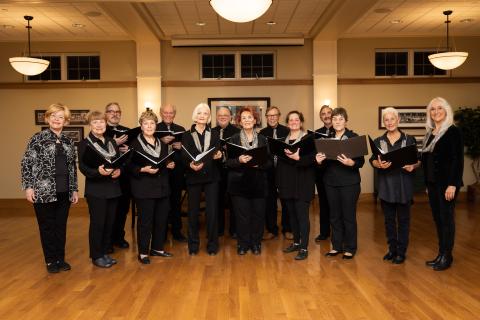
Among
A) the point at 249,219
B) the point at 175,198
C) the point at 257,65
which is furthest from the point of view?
the point at 257,65

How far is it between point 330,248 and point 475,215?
3.72 meters

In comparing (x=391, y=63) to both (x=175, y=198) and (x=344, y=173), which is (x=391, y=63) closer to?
(x=344, y=173)

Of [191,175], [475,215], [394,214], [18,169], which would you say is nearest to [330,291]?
[394,214]

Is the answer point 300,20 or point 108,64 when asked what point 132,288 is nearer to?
point 300,20

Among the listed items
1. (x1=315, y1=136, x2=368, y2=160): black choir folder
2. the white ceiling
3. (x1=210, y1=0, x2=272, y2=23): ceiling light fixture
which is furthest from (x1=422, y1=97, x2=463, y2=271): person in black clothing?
the white ceiling

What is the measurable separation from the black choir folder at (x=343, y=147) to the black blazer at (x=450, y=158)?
2.17ft

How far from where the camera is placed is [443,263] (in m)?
4.36

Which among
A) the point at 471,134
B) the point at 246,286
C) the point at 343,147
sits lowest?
the point at 246,286

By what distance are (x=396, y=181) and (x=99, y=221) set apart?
9.31 feet

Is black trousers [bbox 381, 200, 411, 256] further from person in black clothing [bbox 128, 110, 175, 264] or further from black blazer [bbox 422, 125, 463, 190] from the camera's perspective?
person in black clothing [bbox 128, 110, 175, 264]

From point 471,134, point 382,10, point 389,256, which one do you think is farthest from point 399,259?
point 471,134

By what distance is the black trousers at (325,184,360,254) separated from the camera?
4699mm

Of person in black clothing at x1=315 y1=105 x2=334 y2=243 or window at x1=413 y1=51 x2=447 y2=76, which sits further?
window at x1=413 y1=51 x2=447 y2=76

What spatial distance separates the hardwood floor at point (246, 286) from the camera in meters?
3.30
